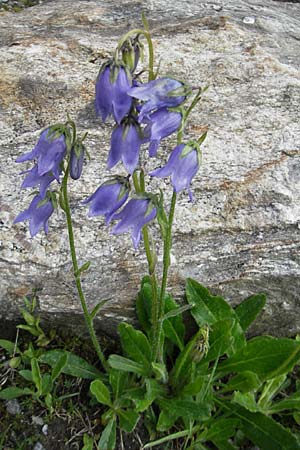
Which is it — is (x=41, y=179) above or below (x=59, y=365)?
above

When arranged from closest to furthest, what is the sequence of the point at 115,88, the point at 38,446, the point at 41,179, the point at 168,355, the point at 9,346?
the point at 115,88, the point at 41,179, the point at 38,446, the point at 9,346, the point at 168,355

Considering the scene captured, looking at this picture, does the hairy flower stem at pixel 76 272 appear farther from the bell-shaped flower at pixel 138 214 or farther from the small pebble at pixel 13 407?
the small pebble at pixel 13 407

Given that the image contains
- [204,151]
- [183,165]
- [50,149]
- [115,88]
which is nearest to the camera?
[115,88]

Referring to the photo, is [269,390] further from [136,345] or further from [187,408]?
[136,345]

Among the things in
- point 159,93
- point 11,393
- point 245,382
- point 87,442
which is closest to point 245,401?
point 245,382

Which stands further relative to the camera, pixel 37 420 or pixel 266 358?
→ pixel 37 420

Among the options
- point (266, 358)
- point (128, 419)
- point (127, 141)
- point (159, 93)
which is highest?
point (159, 93)

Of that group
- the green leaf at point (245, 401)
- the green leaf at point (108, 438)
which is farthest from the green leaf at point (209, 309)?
the green leaf at point (108, 438)
